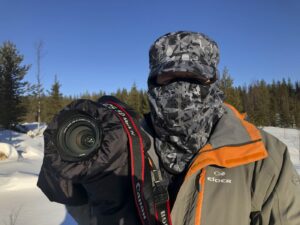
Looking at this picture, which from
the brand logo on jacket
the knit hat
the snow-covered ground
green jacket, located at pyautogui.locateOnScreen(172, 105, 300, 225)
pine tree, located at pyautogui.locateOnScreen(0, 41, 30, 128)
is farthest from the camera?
pine tree, located at pyautogui.locateOnScreen(0, 41, 30, 128)

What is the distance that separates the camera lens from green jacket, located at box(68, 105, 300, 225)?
0.34 meters

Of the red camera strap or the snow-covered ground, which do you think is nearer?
the red camera strap

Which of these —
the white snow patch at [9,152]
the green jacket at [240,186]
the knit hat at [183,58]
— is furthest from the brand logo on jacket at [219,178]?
the white snow patch at [9,152]

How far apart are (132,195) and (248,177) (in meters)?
0.54

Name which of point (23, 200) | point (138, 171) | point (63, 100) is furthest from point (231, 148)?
point (63, 100)

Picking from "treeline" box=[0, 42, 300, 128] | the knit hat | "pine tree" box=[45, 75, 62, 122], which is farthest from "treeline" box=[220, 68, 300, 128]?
the knit hat

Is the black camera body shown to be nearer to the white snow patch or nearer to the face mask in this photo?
the face mask

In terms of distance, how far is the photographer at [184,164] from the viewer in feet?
3.88

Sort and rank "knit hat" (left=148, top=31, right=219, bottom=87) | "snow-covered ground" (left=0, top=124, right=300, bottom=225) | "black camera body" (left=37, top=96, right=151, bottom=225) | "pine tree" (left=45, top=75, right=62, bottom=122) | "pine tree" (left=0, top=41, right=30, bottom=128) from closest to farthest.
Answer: "black camera body" (left=37, top=96, right=151, bottom=225) → "knit hat" (left=148, top=31, right=219, bottom=87) → "snow-covered ground" (left=0, top=124, right=300, bottom=225) → "pine tree" (left=0, top=41, right=30, bottom=128) → "pine tree" (left=45, top=75, right=62, bottom=122)

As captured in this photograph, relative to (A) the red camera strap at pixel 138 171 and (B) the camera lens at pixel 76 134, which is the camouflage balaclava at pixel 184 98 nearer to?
(A) the red camera strap at pixel 138 171

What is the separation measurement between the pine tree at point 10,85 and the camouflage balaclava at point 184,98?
2344cm

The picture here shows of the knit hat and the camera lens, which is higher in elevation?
the knit hat

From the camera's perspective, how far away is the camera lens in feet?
3.89

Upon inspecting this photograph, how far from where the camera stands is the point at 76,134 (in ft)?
4.03
